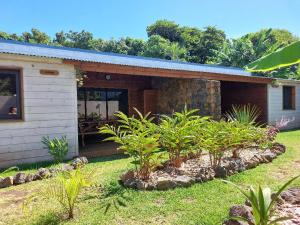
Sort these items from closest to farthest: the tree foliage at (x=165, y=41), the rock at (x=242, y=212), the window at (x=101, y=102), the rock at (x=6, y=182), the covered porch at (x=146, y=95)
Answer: the rock at (x=242, y=212), the rock at (x=6, y=182), the covered porch at (x=146, y=95), the window at (x=101, y=102), the tree foliage at (x=165, y=41)

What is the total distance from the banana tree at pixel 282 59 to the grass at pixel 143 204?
195 centimetres

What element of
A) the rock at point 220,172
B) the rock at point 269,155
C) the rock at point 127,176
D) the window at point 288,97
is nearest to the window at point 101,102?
the rock at point 269,155

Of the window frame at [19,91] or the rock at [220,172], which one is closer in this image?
the rock at [220,172]

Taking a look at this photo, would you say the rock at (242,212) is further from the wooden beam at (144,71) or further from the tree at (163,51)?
the tree at (163,51)

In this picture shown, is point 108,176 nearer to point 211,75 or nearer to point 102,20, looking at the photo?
point 211,75

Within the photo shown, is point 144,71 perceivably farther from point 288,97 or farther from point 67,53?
point 288,97

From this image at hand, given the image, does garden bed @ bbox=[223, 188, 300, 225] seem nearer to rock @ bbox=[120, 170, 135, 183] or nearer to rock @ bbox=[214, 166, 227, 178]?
rock @ bbox=[214, 166, 227, 178]

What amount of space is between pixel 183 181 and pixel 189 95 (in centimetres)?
771

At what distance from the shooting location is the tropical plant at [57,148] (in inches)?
300

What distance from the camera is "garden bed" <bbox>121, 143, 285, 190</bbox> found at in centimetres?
524

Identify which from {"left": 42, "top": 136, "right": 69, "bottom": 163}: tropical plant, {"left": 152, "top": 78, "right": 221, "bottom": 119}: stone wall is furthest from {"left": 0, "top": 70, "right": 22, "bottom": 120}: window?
{"left": 152, "top": 78, "right": 221, "bottom": 119}: stone wall

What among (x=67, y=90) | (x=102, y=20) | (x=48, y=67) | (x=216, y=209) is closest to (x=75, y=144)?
(x=67, y=90)

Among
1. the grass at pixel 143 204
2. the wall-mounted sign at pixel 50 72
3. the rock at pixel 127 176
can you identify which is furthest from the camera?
the wall-mounted sign at pixel 50 72

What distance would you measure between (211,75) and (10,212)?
9.35 metres
